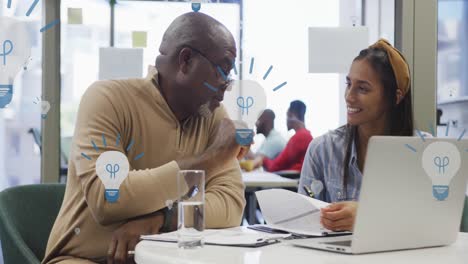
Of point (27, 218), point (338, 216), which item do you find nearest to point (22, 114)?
point (27, 218)

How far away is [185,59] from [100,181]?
1.56 ft

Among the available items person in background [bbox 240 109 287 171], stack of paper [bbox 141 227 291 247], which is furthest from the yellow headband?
stack of paper [bbox 141 227 291 247]

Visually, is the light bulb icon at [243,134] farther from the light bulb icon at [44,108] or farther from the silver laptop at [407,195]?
the light bulb icon at [44,108]

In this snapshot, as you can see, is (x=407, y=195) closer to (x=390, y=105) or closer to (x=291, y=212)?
(x=291, y=212)

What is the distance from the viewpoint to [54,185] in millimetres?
1892

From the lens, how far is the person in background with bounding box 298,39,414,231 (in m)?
2.06

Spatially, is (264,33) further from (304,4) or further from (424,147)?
(424,147)

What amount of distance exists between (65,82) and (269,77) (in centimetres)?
75

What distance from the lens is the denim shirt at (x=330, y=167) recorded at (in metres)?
2.02

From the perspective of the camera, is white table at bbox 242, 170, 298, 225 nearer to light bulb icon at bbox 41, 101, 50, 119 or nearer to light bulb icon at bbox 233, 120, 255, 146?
light bulb icon at bbox 233, 120, 255, 146

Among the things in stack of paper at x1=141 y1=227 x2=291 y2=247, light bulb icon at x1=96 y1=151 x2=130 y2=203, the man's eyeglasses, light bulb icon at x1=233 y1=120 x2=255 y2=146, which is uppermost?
the man's eyeglasses

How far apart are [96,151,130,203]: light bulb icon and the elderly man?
2cm

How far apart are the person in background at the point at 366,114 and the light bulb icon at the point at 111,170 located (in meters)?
0.70

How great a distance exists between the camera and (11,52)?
1914 mm
